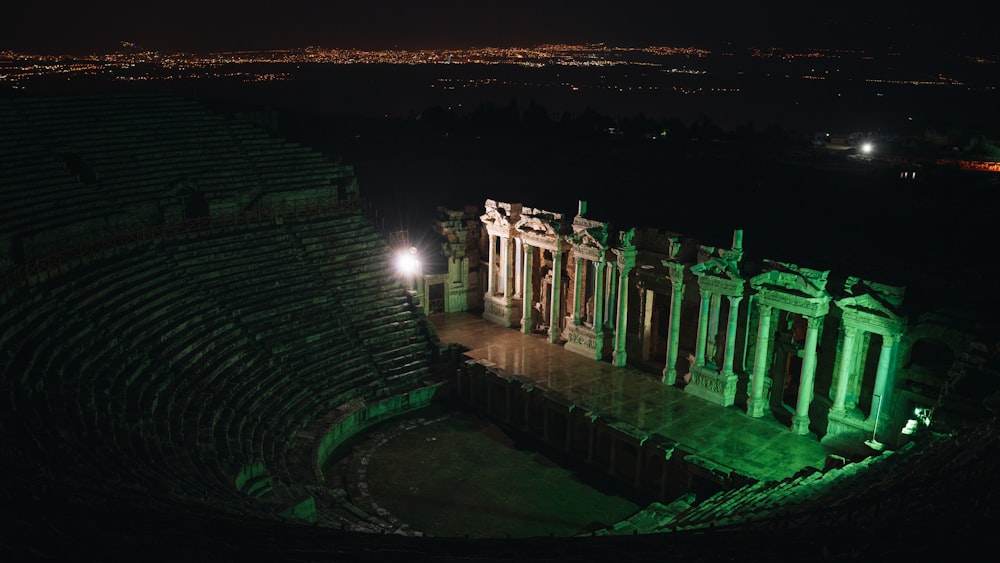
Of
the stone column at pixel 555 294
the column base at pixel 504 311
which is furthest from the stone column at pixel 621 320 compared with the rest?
the column base at pixel 504 311

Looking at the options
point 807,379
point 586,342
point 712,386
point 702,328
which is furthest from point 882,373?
point 586,342

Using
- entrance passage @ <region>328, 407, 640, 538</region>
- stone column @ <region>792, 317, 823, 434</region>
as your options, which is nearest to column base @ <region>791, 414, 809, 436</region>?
stone column @ <region>792, 317, 823, 434</region>

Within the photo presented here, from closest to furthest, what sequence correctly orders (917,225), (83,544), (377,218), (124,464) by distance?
1. (83,544)
2. (124,464)
3. (917,225)
4. (377,218)

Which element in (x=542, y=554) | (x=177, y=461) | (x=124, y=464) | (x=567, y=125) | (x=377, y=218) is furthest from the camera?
(x=567, y=125)

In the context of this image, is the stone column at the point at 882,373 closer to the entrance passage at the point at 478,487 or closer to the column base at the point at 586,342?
the entrance passage at the point at 478,487

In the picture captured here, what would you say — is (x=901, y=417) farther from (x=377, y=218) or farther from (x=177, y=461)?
(x=377, y=218)

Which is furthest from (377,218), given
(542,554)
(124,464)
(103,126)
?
(542,554)

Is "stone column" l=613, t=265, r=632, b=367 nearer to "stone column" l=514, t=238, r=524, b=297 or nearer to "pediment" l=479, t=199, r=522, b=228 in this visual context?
"stone column" l=514, t=238, r=524, b=297
